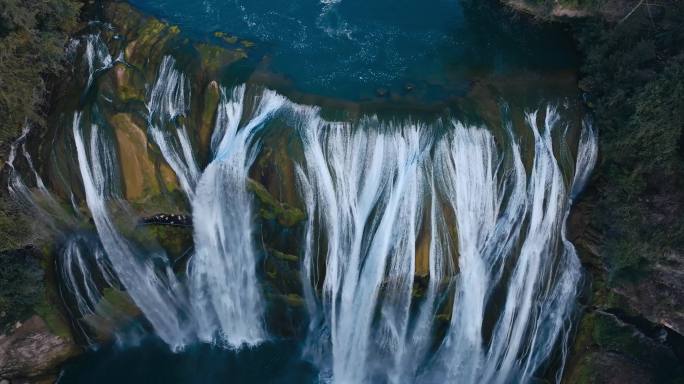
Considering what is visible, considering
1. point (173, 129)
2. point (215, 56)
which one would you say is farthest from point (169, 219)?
point (215, 56)

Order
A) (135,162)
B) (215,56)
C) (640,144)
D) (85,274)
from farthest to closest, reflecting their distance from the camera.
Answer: (215,56)
(85,274)
(135,162)
(640,144)

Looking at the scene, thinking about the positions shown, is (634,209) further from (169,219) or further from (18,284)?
(18,284)

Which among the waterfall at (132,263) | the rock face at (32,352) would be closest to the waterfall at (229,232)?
the waterfall at (132,263)

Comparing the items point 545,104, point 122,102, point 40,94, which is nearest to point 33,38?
point 40,94

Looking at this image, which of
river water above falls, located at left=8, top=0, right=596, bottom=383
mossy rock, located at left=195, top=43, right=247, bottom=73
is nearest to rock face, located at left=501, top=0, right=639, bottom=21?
river water above falls, located at left=8, top=0, right=596, bottom=383

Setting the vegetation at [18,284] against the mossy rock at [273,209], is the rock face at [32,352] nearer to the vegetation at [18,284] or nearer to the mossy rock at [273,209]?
the vegetation at [18,284]

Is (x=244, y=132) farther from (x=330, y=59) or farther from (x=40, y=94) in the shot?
(x=40, y=94)
